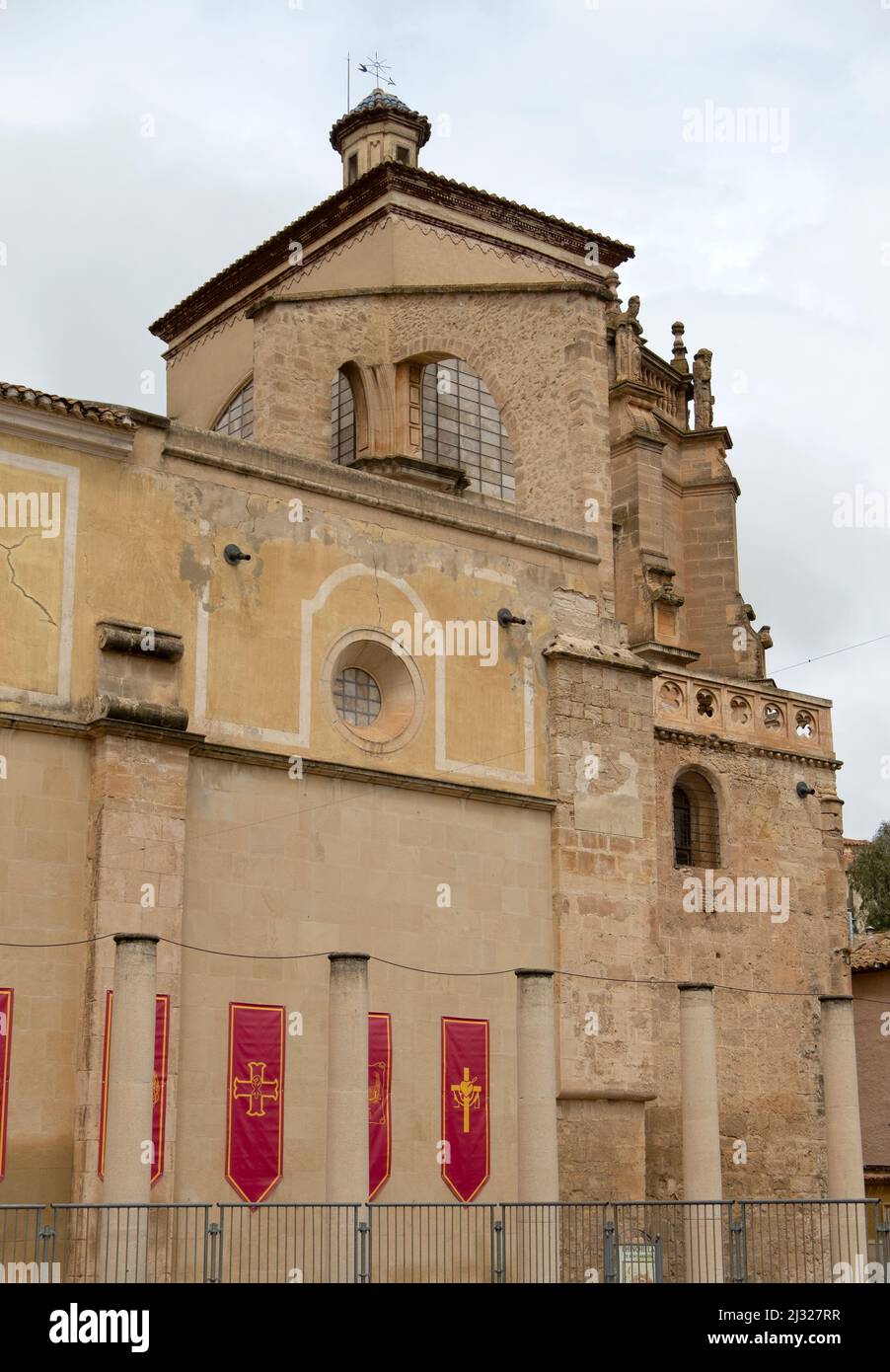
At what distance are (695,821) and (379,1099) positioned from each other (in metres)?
8.05

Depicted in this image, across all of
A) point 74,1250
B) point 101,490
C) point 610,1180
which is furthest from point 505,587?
point 74,1250

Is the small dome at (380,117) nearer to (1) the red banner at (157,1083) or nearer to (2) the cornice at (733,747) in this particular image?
(2) the cornice at (733,747)

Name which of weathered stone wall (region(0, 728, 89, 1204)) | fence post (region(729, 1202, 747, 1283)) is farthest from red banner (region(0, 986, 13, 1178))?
fence post (region(729, 1202, 747, 1283))

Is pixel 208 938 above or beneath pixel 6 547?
beneath

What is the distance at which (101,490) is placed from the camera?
70.7 feet

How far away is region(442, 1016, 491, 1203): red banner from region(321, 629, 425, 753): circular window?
3757mm

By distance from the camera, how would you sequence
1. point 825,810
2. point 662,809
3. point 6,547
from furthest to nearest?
point 825,810 < point 662,809 < point 6,547

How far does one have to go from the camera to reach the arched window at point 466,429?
98.8ft

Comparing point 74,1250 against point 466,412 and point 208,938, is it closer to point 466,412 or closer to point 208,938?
point 208,938

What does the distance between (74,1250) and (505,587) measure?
35.1 feet

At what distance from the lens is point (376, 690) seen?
79.1ft

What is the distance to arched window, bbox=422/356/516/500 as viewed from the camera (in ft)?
98.8

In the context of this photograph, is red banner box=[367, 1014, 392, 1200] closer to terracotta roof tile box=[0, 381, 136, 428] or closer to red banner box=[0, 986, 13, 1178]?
red banner box=[0, 986, 13, 1178]

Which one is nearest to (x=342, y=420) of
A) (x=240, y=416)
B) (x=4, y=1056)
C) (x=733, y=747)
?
(x=240, y=416)
